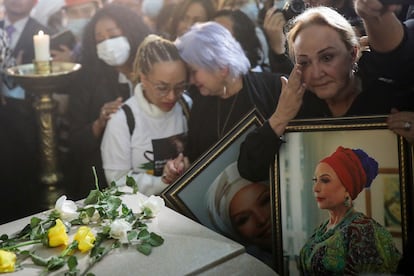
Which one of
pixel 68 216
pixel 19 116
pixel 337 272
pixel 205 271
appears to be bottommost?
pixel 337 272

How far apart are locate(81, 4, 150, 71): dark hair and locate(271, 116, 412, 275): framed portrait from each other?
2.31ft

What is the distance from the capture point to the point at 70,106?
2197mm

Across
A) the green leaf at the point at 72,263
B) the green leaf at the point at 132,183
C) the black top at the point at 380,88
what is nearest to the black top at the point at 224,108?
the black top at the point at 380,88

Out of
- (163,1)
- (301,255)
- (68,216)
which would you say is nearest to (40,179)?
(68,216)

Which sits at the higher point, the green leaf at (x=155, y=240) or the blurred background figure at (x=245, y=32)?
the blurred background figure at (x=245, y=32)

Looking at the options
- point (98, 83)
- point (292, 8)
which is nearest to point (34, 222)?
point (98, 83)

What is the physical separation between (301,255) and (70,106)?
1.08m

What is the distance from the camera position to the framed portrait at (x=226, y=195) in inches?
81.2

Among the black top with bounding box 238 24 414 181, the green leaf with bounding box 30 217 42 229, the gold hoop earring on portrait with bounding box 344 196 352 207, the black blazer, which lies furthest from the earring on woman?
the black blazer

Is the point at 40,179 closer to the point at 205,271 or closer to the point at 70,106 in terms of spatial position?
the point at 70,106

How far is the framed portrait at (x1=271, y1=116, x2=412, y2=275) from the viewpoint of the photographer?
→ 5.91 feet

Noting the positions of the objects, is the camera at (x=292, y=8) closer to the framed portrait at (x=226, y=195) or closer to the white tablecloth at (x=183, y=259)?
the framed portrait at (x=226, y=195)

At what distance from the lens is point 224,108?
210 cm

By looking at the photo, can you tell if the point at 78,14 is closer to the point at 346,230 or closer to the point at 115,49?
the point at 115,49
